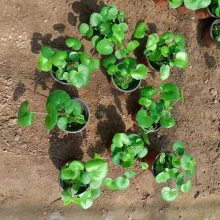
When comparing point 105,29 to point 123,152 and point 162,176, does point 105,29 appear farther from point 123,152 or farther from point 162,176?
point 162,176

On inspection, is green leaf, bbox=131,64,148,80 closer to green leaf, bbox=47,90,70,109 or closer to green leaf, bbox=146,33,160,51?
green leaf, bbox=146,33,160,51

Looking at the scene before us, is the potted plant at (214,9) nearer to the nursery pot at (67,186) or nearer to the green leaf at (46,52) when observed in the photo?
the green leaf at (46,52)

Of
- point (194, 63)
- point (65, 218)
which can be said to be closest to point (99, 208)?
point (65, 218)

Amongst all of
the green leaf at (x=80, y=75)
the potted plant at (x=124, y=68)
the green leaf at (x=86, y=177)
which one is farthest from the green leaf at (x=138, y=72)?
the green leaf at (x=86, y=177)

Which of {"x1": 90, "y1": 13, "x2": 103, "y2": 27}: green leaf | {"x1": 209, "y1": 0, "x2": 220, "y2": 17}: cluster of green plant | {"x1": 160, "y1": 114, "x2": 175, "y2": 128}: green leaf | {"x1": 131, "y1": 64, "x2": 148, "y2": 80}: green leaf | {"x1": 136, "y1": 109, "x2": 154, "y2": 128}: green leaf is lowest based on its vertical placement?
{"x1": 160, "y1": 114, "x2": 175, "y2": 128}: green leaf

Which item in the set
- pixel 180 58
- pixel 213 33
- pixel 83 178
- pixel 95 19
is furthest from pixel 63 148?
pixel 213 33

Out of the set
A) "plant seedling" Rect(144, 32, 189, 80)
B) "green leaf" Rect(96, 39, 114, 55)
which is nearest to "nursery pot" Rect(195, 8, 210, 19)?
"plant seedling" Rect(144, 32, 189, 80)

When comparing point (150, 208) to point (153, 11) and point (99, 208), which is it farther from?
point (153, 11)
